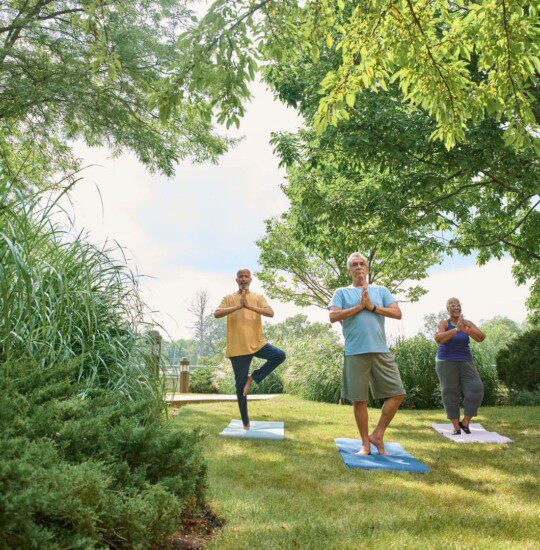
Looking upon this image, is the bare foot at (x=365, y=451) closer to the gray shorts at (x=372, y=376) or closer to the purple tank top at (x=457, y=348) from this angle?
the gray shorts at (x=372, y=376)

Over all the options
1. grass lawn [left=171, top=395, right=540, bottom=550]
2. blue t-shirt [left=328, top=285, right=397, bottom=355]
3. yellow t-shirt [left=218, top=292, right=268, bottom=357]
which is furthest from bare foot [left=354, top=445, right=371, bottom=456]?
yellow t-shirt [left=218, top=292, right=268, bottom=357]

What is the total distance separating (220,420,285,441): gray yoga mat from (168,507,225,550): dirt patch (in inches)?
107

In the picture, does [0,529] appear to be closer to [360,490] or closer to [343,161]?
[360,490]

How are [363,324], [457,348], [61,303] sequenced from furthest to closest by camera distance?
[457,348] → [363,324] → [61,303]

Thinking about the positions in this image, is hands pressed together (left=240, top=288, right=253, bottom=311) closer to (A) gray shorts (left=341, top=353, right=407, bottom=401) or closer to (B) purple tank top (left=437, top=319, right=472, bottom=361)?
(A) gray shorts (left=341, top=353, right=407, bottom=401)

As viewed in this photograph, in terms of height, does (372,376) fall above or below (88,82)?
below

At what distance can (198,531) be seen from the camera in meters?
2.31

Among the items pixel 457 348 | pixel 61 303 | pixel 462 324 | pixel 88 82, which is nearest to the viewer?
pixel 61 303

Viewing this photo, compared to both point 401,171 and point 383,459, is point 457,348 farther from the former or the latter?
point 401,171

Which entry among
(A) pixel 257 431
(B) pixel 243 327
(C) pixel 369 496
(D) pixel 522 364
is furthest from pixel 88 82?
(D) pixel 522 364

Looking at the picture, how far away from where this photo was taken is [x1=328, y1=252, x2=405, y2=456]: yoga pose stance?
441 cm

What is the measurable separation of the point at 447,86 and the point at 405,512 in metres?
3.31

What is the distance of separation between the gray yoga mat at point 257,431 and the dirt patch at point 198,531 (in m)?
2.71

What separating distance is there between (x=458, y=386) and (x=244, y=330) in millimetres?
2762
